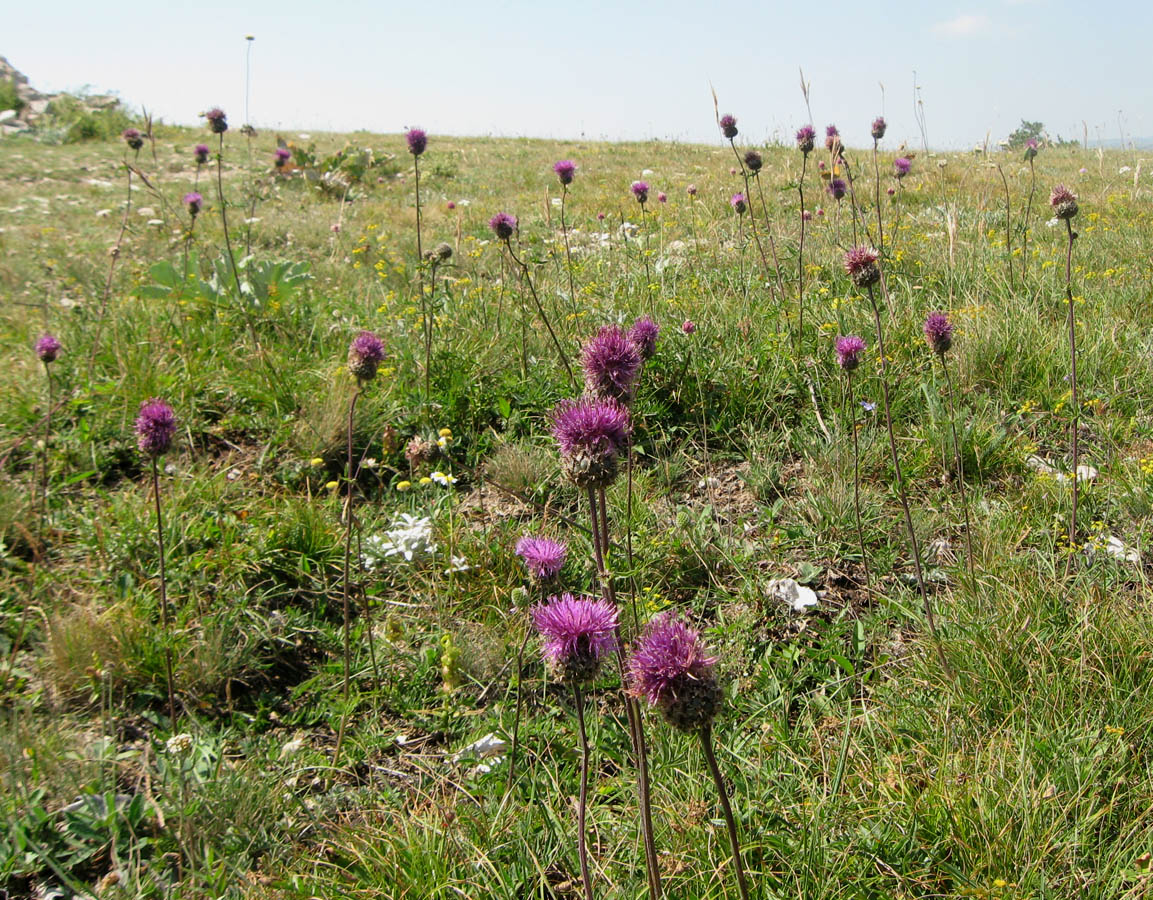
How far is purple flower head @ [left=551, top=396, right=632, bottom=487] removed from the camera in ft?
5.04

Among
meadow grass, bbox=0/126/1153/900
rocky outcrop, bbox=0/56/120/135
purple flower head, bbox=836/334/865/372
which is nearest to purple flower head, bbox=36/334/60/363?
meadow grass, bbox=0/126/1153/900

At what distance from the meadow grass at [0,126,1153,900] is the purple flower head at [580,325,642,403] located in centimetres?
67

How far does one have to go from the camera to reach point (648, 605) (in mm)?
2502

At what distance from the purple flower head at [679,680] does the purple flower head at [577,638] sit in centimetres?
17

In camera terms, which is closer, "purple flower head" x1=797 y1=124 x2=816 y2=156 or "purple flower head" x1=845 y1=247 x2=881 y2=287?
"purple flower head" x1=845 y1=247 x2=881 y2=287

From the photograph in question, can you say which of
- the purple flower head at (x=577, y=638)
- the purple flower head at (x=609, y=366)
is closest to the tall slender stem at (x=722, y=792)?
the purple flower head at (x=577, y=638)

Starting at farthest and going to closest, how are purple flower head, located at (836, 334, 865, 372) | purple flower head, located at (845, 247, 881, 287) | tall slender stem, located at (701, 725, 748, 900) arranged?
1. purple flower head, located at (836, 334, 865, 372)
2. purple flower head, located at (845, 247, 881, 287)
3. tall slender stem, located at (701, 725, 748, 900)

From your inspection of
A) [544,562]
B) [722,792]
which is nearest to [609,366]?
[544,562]

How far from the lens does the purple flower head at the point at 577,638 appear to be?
1.39 metres

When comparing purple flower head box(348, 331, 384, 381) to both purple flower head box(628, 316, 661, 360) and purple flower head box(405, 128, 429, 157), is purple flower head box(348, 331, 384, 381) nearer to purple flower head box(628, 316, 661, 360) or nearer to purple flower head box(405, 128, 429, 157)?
purple flower head box(628, 316, 661, 360)

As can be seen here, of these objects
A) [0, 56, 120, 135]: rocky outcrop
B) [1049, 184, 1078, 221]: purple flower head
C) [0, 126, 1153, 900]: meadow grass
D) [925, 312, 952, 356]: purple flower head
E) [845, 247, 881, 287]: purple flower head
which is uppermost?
[0, 56, 120, 135]: rocky outcrop

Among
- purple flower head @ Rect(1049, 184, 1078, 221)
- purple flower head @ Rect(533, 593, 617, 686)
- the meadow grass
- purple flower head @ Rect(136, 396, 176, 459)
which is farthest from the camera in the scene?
purple flower head @ Rect(1049, 184, 1078, 221)

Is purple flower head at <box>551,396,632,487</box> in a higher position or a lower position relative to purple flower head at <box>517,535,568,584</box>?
higher

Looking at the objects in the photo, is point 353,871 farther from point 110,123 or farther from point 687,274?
point 110,123
